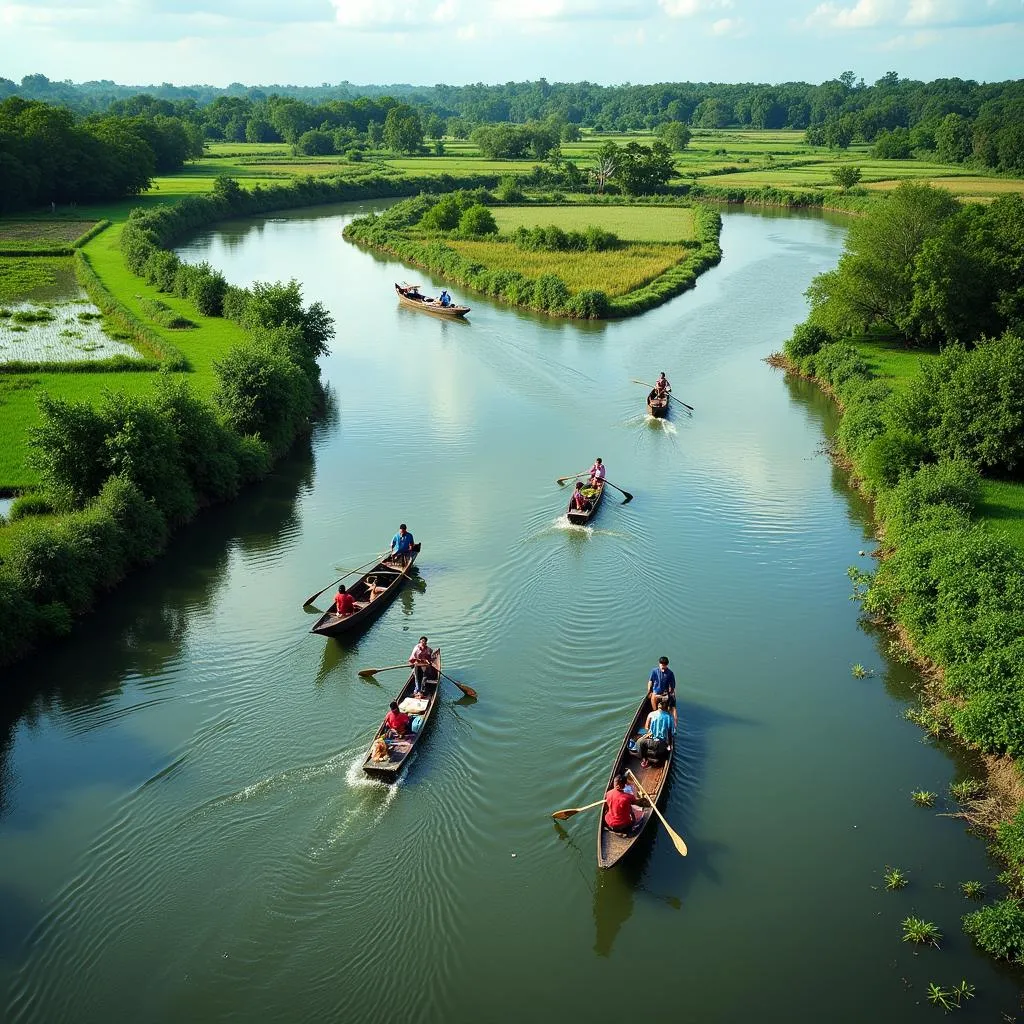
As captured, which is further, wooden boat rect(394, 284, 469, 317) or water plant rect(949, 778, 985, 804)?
wooden boat rect(394, 284, 469, 317)

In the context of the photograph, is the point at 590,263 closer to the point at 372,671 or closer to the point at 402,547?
the point at 402,547

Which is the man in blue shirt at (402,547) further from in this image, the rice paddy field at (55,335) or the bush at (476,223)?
the bush at (476,223)

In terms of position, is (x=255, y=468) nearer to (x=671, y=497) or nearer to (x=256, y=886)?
(x=671, y=497)

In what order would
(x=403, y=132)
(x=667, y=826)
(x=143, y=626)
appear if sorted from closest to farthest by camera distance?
(x=667, y=826) < (x=143, y=626) < (x=403, y=132)

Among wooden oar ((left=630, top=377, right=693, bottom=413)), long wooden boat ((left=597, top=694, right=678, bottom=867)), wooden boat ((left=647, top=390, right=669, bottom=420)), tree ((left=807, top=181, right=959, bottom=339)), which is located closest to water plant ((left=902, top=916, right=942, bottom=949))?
long wooden boat ((left=597, top=694, right=678, bottom=867))

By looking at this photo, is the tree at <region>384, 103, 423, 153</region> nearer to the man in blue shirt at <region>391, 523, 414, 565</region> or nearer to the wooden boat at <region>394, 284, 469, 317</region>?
the wooden boat at <region>394, 284, 469, 317</region>

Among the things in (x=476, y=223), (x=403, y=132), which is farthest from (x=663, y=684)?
(x=403, y=132)
